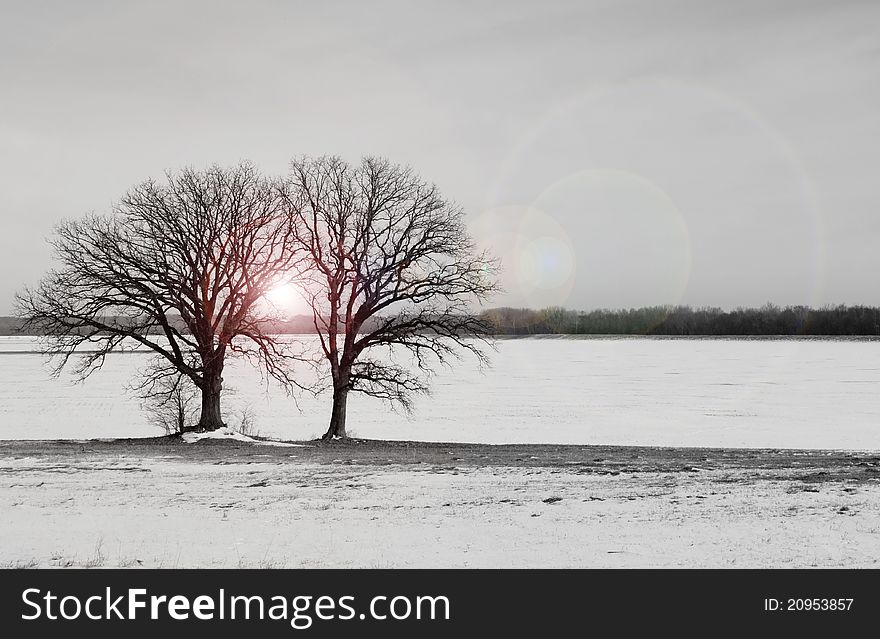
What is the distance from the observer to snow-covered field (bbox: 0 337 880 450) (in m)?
35.1

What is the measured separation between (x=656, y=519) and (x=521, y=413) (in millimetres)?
30543

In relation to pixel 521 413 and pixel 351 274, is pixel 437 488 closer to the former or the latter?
pixel 351 274

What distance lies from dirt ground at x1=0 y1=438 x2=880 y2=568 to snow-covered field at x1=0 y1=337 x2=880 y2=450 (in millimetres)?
13198

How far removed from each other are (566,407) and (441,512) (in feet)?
109

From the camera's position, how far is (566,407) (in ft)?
152

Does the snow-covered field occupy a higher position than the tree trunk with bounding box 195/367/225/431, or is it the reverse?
the tree trunk with bounding box 195/367/225/431

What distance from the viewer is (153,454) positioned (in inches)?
966

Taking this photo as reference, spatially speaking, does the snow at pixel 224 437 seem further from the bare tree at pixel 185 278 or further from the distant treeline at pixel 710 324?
the distant treeline at pixel 710 324

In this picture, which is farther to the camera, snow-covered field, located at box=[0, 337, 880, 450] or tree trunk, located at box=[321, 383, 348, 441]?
snow-covered field, located at box=[0, 337, 880, 450]

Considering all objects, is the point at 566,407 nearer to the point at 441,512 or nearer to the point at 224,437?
the point at 224,437

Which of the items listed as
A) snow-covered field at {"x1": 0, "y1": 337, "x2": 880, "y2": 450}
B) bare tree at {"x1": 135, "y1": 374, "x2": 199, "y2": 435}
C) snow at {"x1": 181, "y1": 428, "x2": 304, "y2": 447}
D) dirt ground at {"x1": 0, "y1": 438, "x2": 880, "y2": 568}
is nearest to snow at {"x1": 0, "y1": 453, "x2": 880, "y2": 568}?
dirt ground at {"x1": 0, "y1": 438, "x2": 880, "y2": 568}

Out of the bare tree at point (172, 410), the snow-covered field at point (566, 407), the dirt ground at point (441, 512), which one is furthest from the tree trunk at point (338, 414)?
the dirt ground at point (441, 512)

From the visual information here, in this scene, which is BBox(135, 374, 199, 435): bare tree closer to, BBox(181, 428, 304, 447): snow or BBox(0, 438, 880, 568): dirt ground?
BBox(181, 428, 304, 447): snow

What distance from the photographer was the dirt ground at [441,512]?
444 inches
